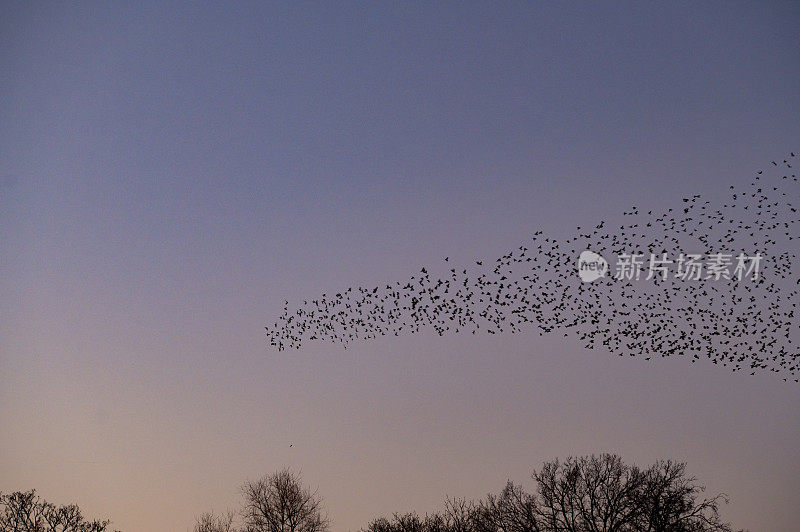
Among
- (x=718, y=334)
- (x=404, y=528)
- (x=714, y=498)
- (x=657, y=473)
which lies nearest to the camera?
(x=718, y=334)

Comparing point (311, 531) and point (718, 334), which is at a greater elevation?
point (718, 334)

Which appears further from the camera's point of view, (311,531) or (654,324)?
(311,531)

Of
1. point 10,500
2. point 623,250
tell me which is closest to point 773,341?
point 623,250

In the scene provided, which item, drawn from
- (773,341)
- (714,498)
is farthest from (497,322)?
(714,498)

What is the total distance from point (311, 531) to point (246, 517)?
5.77 meters

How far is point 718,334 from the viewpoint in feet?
104

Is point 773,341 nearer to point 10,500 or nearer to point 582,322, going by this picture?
point 582,322

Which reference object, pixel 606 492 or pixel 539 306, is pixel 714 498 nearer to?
pixel 606 492

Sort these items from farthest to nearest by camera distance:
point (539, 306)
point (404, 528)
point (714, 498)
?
point (404, 528) → point (714, 498) → point (539, 306)

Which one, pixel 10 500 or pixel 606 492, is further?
pixel 10 500

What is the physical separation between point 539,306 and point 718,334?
773cm

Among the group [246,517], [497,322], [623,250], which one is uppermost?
[623,250]

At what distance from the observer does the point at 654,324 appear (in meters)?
33.2

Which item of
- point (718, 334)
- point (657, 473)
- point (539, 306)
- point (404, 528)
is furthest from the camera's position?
point (404, 528)
